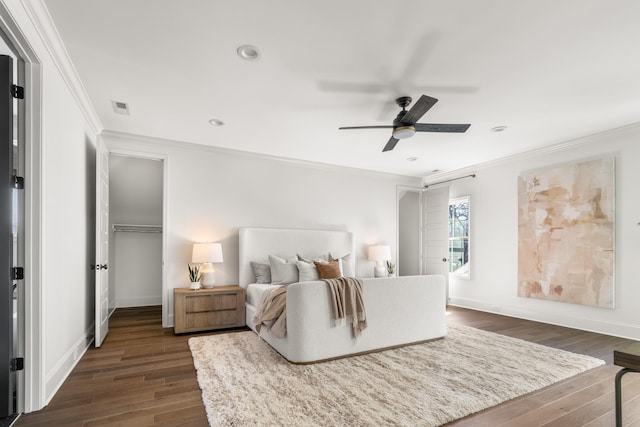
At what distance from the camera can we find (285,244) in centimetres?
533

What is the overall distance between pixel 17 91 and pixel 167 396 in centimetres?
239

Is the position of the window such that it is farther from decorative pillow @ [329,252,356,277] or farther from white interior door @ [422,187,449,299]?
decorative pillow @ [329,252,356,277]

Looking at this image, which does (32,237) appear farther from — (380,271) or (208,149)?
(380,271)

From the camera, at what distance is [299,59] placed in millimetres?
2688

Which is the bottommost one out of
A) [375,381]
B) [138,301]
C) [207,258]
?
[138,301]

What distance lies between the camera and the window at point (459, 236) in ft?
21.0

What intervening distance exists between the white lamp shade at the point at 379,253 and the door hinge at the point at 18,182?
16.9ft

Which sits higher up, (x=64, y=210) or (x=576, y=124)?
(x=576, y=124)

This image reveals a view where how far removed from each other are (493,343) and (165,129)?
4.83 meters

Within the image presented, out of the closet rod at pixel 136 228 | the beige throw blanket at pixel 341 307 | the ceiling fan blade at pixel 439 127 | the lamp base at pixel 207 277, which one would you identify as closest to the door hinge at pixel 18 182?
the beige throw blanket at pixel 341 307

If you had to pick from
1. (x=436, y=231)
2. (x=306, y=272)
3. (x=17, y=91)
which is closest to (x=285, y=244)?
(x=306, y=272)

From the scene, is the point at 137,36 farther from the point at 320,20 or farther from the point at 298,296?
the point at 298,296

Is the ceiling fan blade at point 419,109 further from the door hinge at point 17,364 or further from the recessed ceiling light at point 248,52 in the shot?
the door hinge at point 17,364

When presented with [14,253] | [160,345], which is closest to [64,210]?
[14,253]
